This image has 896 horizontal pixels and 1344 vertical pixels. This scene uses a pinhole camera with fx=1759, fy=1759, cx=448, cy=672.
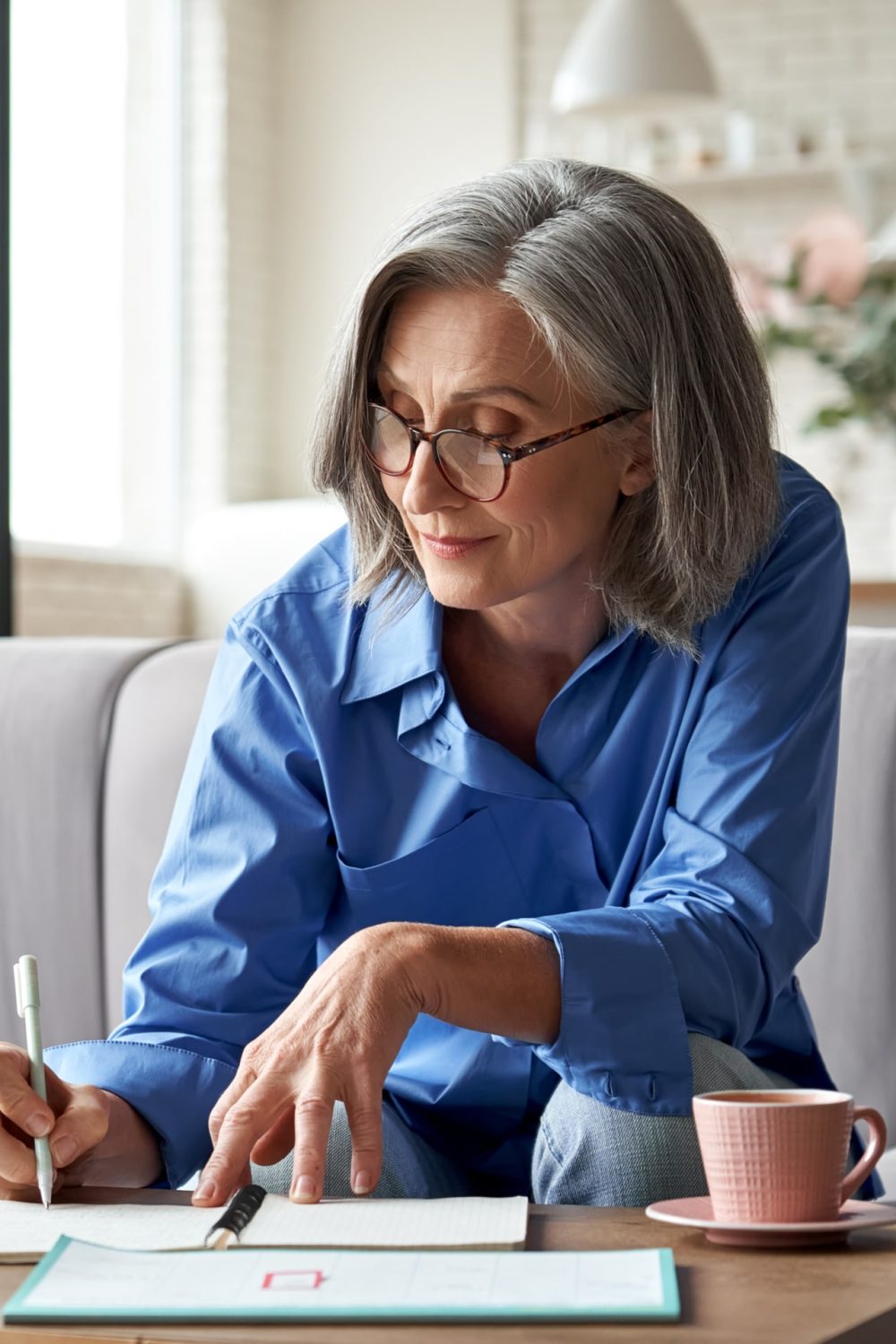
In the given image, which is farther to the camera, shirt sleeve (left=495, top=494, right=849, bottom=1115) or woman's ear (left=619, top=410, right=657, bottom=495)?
woman's ear (left=619, top=410, right=657, bottom=495)

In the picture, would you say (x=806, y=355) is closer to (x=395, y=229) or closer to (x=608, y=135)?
(x=608, y=135)

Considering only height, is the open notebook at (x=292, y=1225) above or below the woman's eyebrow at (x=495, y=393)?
below

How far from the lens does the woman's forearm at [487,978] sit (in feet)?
3.57

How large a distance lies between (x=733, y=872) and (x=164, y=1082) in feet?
1.42

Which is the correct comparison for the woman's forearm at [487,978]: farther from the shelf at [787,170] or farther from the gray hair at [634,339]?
the shelf at [787,170]

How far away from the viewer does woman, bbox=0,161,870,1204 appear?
1.28 meters

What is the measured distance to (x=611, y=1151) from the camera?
46.5 inches

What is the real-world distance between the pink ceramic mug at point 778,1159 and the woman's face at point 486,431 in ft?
1.70

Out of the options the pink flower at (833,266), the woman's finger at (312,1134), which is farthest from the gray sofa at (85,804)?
the pink flower at (833,266)

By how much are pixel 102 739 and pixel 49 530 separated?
3.57 m

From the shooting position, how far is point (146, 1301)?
82 centimetres

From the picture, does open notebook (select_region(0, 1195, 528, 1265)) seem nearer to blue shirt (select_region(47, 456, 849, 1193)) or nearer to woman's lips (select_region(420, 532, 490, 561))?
blue shirt (select_region(47, 456, 849, 1193))

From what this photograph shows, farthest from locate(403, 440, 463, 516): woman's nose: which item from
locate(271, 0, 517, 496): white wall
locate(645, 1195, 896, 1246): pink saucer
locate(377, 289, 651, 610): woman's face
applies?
locate(271, 0, 517, 496): white wall

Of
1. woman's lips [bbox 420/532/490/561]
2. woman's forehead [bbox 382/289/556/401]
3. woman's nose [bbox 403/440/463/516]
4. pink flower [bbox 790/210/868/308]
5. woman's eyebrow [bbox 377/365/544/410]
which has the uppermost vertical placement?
pink flower [bbox 790/210/868/308]
